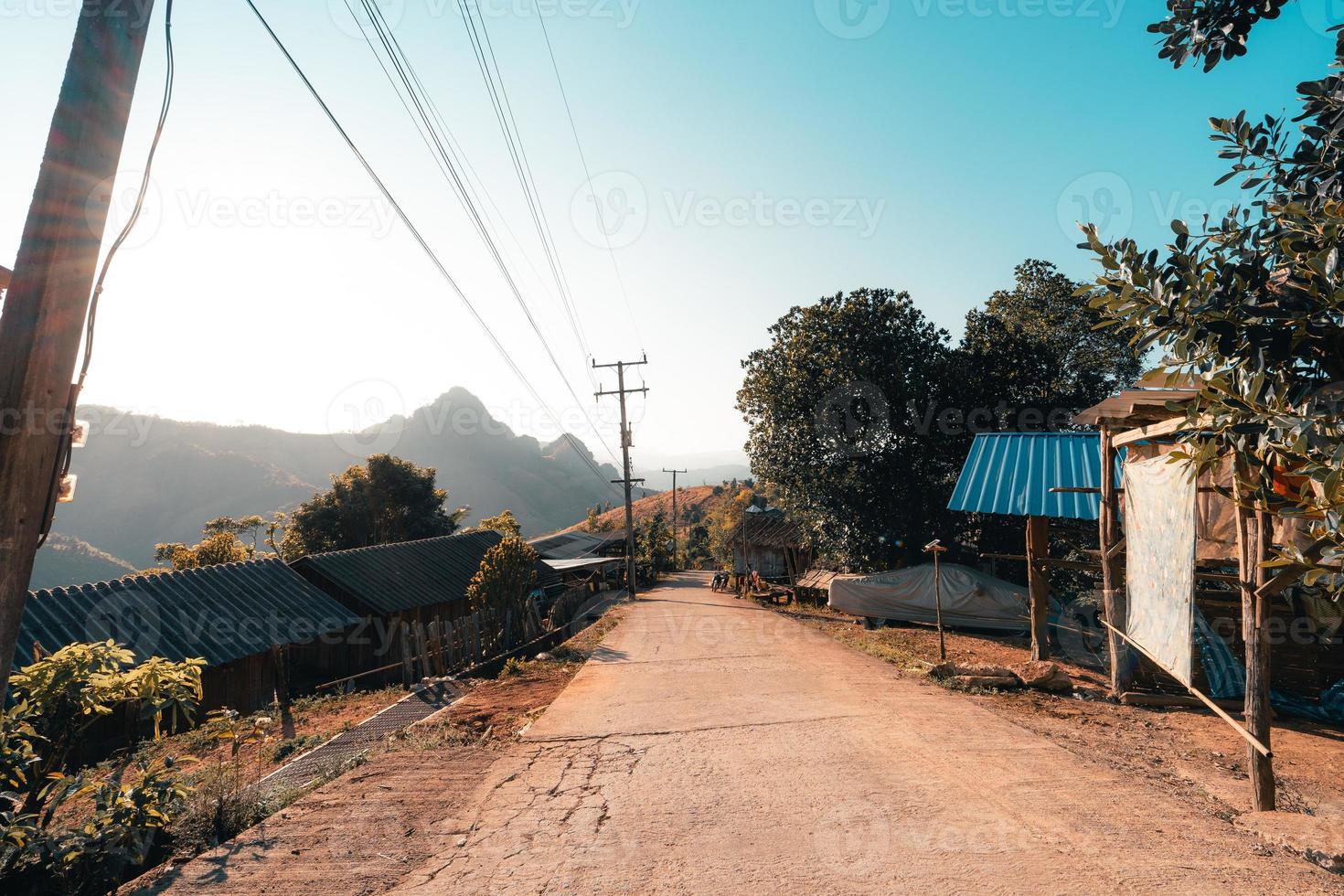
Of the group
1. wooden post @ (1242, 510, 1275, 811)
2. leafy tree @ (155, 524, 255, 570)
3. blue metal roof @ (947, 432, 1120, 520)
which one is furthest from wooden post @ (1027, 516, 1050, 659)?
leafy tree @ (155, 524, 255, 570)

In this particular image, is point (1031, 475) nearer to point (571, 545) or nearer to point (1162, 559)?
point (1162, 559)

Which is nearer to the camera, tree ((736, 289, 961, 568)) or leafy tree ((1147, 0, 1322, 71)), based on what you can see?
leafy tree ((1147, 0, 1322, 71))

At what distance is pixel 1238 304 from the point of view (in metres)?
3.42

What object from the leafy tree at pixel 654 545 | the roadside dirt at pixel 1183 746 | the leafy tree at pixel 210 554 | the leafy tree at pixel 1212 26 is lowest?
the leafy tree at pixel 654 545

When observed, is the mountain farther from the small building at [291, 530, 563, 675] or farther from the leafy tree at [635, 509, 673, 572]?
the small building at [291, 530, 563, 675]

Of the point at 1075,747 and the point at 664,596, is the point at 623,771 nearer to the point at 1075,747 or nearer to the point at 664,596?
the point at 1075,747

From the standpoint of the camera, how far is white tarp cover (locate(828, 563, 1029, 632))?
1891 centimetres

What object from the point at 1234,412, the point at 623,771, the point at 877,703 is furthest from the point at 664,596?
the point at 1234,412

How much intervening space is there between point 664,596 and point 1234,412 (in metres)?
30.4

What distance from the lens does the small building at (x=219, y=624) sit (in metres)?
12.5

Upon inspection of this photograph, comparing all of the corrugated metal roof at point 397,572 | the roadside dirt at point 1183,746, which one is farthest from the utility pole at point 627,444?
the roadside dirt at point 1183,746

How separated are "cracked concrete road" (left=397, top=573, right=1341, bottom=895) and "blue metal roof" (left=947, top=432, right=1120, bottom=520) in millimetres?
6225

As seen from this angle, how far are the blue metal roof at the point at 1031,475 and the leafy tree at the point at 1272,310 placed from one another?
402 inches

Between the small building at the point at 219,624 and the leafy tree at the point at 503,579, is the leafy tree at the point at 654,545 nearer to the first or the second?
the leafy tree at the point at 503,579
